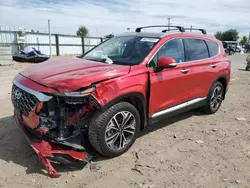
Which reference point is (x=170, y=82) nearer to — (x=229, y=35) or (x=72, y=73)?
(x=72, y=73)

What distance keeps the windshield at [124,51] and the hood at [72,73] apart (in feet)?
1.00

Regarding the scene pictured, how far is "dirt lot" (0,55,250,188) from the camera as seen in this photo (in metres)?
3.03

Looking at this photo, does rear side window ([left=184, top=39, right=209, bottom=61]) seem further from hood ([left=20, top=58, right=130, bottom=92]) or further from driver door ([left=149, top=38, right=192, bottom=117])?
hood ([left=20, top=58, right=130, bottom=92])

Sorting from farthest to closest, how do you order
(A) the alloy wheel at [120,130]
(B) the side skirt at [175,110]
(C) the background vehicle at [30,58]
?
(C) the background vehicle at [30,58], (B) the side skirt at [175,110], (A) the alloy wheel at [120,130]

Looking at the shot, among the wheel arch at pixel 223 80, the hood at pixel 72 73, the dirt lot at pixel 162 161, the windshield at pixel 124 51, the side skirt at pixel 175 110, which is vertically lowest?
the dirt lot at pixel 162 161

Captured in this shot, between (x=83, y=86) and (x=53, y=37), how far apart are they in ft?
67.5

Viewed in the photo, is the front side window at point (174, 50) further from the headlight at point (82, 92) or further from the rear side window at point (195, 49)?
the headlight at point (82, 92)

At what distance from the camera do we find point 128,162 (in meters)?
3.48

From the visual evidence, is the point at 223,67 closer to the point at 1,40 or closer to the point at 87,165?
the point at 87,165

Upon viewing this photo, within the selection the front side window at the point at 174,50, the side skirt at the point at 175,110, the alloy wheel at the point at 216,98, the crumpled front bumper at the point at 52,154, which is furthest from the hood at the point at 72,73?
the alloy wheel at the point at 216,98

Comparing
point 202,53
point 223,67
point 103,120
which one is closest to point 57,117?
point 103,120

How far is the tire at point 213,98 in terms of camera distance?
5.43 m

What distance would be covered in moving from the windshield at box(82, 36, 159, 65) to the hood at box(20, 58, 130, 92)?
30cm

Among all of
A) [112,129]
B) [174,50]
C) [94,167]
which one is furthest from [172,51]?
[94,167]
